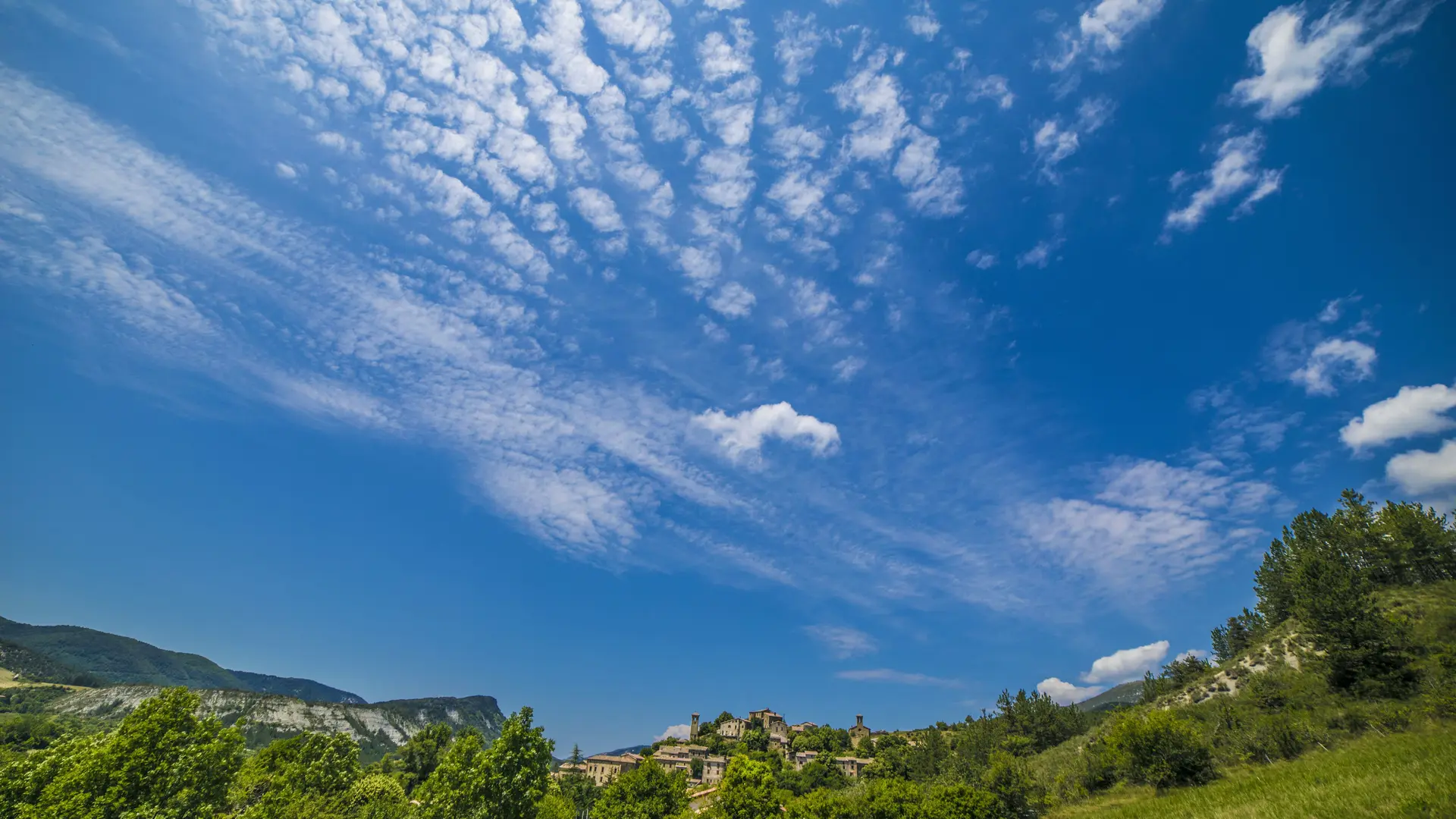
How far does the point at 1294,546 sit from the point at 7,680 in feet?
1190

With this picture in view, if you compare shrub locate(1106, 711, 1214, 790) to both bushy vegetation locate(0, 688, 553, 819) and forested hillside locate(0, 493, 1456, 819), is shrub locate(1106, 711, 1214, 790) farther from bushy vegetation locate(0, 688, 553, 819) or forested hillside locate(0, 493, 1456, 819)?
bushy vegetation locate(0, 688, 553, 819)

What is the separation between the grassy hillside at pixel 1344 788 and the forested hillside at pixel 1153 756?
0.47 feet

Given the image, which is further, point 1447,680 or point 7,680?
point 7,680

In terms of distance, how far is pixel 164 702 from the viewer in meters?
30.5

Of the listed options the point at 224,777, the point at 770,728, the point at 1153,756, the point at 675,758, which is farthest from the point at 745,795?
the point at 770,728

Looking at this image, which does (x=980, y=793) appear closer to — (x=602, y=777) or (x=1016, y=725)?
(x=1016, y=725)

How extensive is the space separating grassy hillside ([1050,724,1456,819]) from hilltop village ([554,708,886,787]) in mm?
97829

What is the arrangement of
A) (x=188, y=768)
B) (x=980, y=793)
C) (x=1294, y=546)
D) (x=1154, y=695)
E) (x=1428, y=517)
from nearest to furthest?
(x=188, y=768) → (x=980, y=793) → (x=1428, y=517) → (x=1294, y=546) → (x=1154, y=695)

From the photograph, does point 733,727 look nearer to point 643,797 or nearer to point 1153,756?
point 643,797

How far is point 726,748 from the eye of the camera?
141625 mm

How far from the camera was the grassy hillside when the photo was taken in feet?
52.7

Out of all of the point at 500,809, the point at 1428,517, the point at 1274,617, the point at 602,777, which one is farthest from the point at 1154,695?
the point at 602,777

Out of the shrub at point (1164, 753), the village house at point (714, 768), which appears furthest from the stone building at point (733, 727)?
the shrub at point (1164, 753)

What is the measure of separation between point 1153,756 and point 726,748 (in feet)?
406
